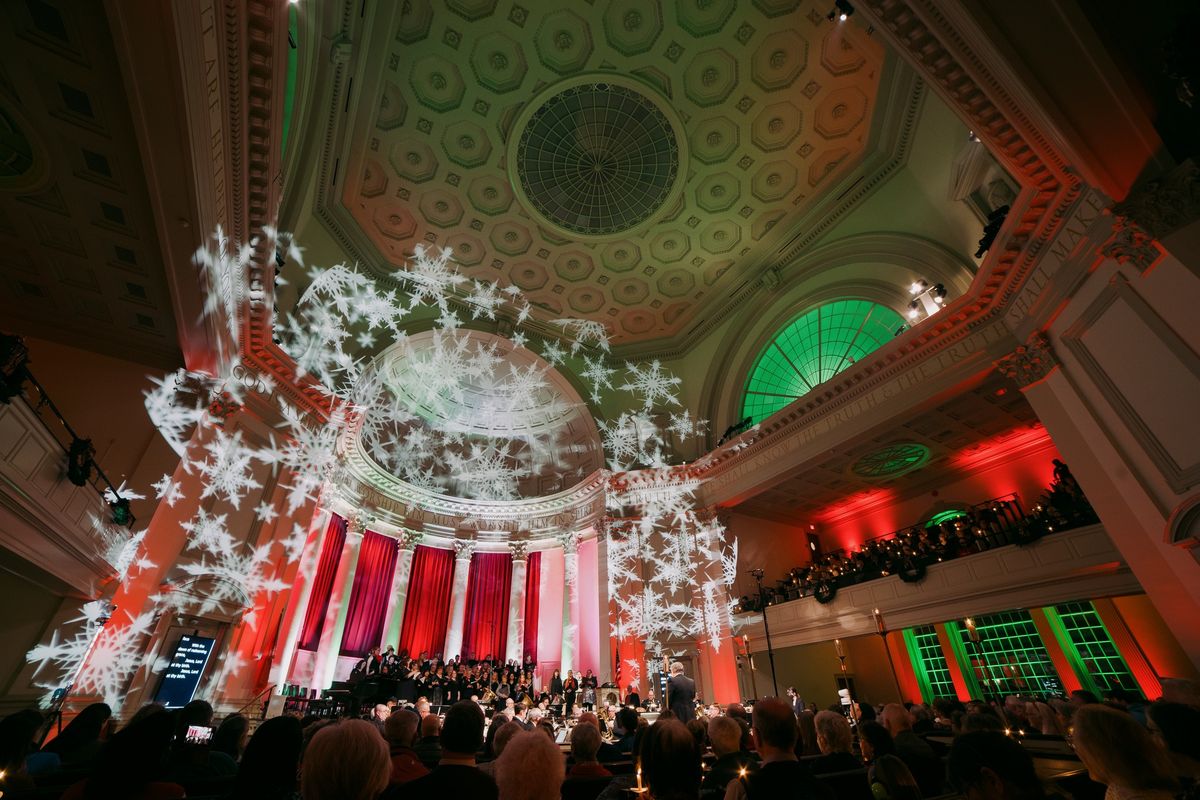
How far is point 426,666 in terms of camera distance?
1262cm

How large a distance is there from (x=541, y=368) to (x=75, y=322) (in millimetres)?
A: 11639

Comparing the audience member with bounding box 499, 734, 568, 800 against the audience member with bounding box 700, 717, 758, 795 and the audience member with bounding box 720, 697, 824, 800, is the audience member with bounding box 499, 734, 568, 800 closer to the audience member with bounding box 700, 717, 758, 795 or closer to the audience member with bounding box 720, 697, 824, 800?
the audience member with bounding box 720, 697, 824, 800

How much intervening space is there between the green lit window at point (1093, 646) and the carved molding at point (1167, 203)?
9.84 m

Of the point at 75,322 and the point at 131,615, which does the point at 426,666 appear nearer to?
the point at 131,615

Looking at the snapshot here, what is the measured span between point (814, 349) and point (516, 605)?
13112 millimetres

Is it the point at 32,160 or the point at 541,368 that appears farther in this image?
the point at 541,368

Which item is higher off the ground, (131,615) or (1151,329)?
(1151,329)

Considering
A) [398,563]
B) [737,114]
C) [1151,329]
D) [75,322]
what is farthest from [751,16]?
[398,563]

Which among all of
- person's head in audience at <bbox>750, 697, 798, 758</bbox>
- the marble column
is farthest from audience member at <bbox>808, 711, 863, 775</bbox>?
the marble column

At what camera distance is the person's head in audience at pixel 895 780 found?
2479mm

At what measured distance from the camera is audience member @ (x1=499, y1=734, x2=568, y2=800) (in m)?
1.97

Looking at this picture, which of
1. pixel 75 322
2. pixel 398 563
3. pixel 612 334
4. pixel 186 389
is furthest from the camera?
pixel 612 334

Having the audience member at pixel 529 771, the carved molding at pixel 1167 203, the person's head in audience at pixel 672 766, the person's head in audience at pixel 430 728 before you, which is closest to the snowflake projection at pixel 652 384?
the carved molding at pixel 1167 203

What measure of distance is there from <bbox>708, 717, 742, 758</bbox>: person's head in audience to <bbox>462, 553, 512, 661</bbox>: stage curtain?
1533 cm
